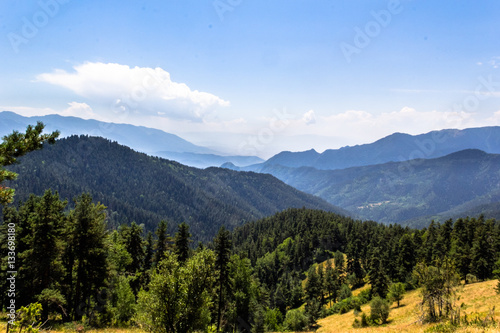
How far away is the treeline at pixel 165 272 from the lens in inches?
720

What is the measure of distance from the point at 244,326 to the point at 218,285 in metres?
15.9

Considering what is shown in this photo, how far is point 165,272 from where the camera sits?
1825 cm

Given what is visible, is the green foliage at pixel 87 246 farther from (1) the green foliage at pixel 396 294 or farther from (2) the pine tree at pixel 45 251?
(1) the green foliage at pixel 396 294

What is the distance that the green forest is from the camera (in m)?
17.7

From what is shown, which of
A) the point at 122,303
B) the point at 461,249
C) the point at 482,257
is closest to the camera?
the point at 122,303

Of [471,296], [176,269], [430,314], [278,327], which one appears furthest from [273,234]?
[176,269]

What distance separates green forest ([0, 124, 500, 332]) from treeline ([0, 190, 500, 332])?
0.10 meters

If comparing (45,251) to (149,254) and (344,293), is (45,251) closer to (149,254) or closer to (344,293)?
(149,254)

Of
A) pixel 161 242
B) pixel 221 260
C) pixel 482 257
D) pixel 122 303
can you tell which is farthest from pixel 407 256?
pixel 122 303

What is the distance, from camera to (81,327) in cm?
2155

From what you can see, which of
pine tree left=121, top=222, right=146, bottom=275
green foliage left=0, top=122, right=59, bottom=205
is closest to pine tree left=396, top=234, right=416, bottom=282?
pine tree left=121, top=222, right=146, bottom=275

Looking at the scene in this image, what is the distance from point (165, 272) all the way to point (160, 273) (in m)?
1.80

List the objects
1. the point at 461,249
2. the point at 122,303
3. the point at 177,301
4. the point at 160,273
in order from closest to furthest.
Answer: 1. the point at 177,301
2. the point at 160,273
3. the point at 122,303
4. the point at 461,249

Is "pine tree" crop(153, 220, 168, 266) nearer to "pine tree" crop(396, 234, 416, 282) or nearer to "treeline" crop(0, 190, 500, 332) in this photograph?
"treeline" crop(0, 190, 500, 332)
